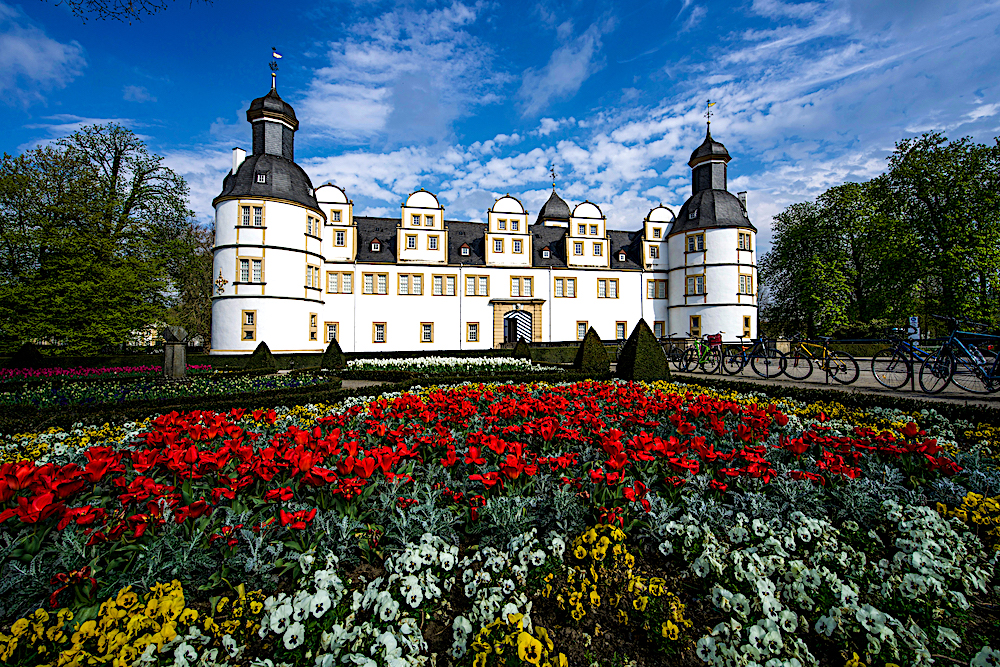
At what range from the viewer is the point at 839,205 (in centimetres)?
3316

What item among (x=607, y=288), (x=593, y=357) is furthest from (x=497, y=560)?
(x=607, y=288)

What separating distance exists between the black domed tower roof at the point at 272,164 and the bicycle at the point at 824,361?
86.7ft

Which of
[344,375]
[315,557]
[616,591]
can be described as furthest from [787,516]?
Answer: [344,375]

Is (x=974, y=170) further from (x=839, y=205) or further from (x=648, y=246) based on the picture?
(x=648, y=246)

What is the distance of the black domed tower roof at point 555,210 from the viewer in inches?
1593

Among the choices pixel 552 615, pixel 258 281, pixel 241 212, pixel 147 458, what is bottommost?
pixel 552 615

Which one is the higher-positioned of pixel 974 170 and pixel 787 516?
A: pixel 974 170

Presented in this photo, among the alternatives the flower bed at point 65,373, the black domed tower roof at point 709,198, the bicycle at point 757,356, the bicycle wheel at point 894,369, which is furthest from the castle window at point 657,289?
the flower bed at point 65,373

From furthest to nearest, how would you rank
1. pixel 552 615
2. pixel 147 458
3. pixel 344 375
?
pixel 344 375 < pixel 147 458 < pixel 552 615

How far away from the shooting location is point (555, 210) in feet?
134

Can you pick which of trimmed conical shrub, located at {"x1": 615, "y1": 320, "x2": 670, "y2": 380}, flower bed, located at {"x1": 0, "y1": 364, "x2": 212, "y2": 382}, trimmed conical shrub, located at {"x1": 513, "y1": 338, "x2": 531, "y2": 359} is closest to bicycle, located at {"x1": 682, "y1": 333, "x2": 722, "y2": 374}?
trimmed conical shrub, located at {"x1": 615, "y1": 320, "x2": 670, "y2": 380}

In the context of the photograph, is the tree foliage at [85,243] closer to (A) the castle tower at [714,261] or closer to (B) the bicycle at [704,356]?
(B) the bicycle at [704,356]

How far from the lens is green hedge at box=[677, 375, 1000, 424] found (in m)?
6.31

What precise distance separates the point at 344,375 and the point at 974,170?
116 feet
